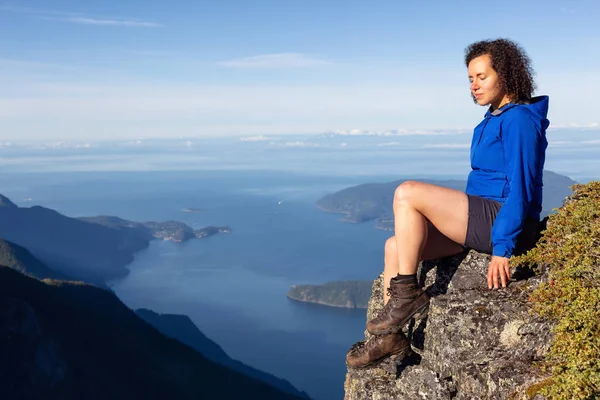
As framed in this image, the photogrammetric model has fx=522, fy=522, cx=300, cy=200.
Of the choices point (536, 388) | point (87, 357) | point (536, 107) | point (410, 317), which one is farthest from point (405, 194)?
point (87, 357)

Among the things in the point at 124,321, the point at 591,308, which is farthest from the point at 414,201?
the point at 124,321

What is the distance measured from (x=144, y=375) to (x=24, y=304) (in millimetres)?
32174

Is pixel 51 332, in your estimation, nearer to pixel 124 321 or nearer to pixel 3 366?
pixel 3 366

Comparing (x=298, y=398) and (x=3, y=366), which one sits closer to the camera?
(x=3, y=366)

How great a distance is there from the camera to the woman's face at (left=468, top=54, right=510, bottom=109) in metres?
6.86

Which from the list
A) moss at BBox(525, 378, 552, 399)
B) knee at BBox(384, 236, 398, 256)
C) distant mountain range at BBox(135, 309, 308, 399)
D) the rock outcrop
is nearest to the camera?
moss at BBox(525, 378, 552, 399)

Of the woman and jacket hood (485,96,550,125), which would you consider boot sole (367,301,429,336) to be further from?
jacket hood (485,96,550,125)

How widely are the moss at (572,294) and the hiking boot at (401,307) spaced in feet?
4.12

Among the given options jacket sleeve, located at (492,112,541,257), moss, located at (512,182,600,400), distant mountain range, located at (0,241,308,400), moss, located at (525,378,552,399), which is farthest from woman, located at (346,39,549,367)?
distant mountain range, located at (0,241,308,400)

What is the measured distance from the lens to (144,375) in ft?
407

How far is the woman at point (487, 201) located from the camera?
629 cm

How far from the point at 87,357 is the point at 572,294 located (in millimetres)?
137736

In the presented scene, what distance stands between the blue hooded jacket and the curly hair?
0.69ft

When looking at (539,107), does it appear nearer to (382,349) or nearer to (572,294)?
(572,294)
